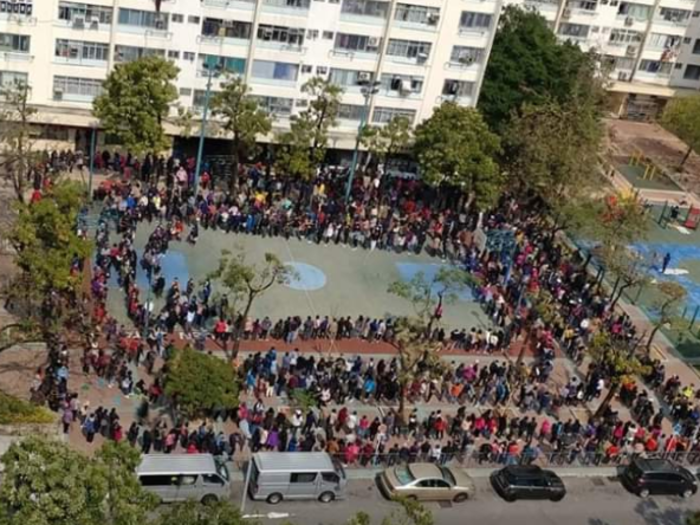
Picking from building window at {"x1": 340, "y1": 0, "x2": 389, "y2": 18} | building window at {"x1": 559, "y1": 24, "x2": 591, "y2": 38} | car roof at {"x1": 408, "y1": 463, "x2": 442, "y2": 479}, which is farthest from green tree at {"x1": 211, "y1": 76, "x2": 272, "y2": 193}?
building window at {"x1": 559, "y1": 24, "x2": 591, "y2": 38}

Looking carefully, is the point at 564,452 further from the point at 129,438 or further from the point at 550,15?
the point at 550,15

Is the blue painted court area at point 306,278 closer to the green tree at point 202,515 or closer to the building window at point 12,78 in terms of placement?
the building window at point 12,78

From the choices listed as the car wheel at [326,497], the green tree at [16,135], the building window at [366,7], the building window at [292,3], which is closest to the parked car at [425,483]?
the car wheel at [326,497]

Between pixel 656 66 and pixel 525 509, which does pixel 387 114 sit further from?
pixel 656 66

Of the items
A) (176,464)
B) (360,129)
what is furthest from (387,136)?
(176,464)

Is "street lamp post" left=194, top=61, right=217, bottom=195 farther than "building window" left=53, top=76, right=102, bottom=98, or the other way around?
"building window" left=53, top=76, right=102, bottom=98

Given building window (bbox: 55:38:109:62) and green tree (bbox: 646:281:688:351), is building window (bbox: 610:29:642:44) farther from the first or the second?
building window (bbox: 55:38:109:62)
